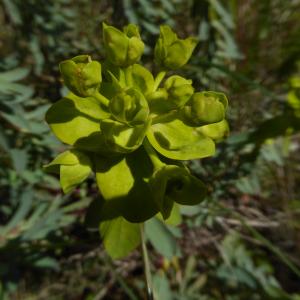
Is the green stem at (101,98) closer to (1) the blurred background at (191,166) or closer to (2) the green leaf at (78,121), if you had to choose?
(2) the green leaf at (78,121)

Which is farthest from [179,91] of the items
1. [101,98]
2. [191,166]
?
[191,166]

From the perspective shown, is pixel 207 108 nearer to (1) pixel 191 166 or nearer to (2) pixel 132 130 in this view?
(2) pixel 132 130

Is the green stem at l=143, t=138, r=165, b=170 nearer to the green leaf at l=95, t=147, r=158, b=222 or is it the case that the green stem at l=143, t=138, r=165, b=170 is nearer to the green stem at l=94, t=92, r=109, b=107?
the green leaf at l=95, t=147, r=158, b=222

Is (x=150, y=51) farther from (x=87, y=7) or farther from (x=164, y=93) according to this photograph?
(x=164, y=93)

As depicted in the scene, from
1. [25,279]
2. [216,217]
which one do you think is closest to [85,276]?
[25,279]

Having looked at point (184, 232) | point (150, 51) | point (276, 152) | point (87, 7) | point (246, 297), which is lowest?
point (246, 297)


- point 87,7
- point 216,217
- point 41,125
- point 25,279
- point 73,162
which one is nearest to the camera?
point 73,162


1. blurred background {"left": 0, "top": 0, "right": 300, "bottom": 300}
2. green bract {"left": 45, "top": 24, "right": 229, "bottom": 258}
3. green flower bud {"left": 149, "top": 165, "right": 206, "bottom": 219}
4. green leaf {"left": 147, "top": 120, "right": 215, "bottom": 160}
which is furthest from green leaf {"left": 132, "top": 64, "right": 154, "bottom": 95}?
blurred background {"left": 0, "top": 0, "right": 300, "bottom": 300}

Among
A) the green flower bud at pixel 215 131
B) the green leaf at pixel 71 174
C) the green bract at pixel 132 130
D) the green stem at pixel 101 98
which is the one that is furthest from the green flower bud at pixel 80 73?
the green flower bud at pixel 215 131
